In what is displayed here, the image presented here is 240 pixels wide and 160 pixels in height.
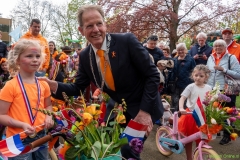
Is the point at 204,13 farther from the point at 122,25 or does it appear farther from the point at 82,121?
the point at 82,121

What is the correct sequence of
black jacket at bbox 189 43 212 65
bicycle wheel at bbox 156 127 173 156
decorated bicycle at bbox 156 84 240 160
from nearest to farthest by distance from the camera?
decorated bicycle at bbox 156 84 240 160
bicycle wheel at bbox 156 127 173 156
black jacket at bbox 189 43 212 65

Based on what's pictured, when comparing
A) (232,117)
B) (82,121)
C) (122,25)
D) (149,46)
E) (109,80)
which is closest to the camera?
(82,121)

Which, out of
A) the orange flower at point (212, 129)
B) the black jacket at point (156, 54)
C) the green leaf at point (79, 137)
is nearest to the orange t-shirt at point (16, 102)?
the green leaf at point (79, 137)

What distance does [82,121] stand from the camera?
1.50 metres

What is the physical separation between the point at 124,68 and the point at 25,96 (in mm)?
833

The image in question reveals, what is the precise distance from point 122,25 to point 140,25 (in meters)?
0.89

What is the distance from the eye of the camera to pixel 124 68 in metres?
2.10

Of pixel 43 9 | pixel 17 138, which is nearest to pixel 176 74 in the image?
pixel 17 138

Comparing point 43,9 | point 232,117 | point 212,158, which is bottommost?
point 212,158

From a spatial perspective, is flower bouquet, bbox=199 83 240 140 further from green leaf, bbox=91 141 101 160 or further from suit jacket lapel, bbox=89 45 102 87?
green leaf, bbox=91 141 101 160

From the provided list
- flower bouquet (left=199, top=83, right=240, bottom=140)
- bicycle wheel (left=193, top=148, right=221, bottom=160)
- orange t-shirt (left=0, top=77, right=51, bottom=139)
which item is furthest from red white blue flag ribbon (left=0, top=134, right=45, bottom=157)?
bicycle wheel (left=193, top=148, right=221, bottom=160)

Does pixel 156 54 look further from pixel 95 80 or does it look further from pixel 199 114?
pixel 95 80

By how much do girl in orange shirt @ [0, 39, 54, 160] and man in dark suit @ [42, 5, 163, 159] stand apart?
159 mm

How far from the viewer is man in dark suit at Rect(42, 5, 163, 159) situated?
79.0 inches
